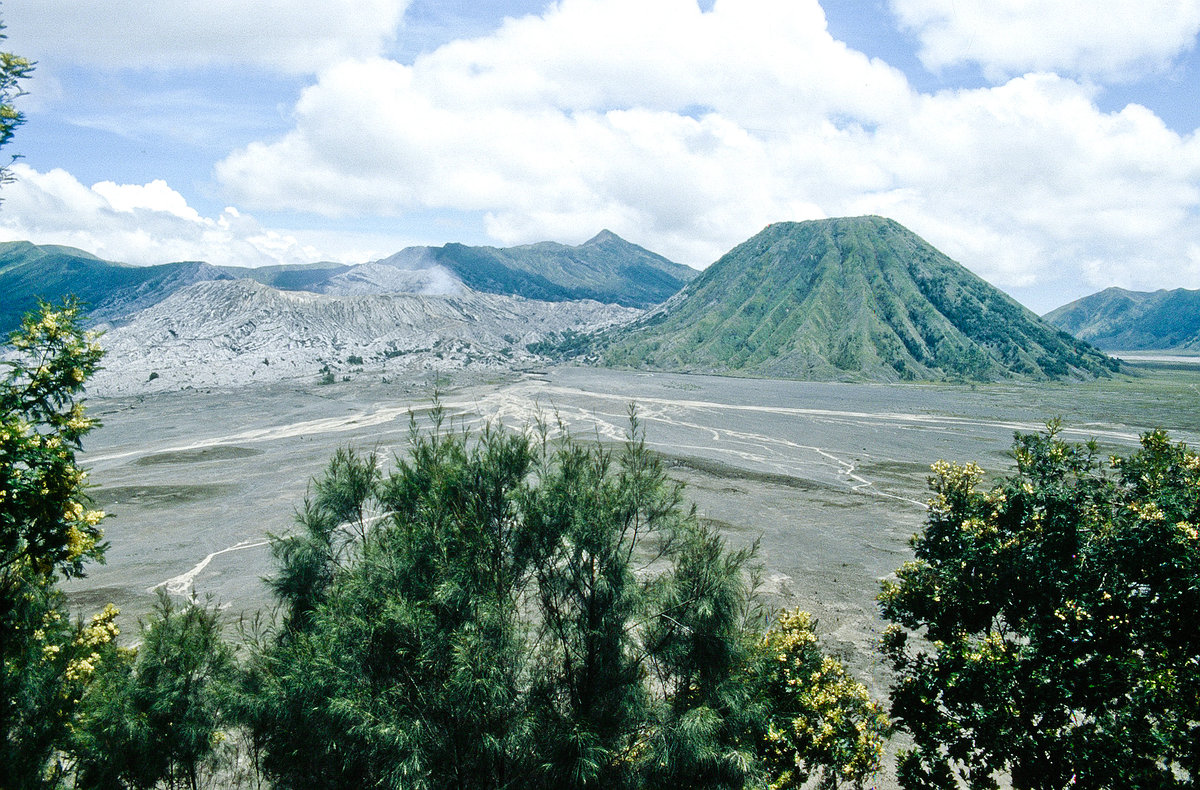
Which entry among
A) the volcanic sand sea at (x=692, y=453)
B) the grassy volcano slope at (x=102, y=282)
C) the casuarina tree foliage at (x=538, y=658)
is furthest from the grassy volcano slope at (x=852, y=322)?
the grassy volcano slope at (x=102, y=282)

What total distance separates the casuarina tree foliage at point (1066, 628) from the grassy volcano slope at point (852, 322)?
372ft

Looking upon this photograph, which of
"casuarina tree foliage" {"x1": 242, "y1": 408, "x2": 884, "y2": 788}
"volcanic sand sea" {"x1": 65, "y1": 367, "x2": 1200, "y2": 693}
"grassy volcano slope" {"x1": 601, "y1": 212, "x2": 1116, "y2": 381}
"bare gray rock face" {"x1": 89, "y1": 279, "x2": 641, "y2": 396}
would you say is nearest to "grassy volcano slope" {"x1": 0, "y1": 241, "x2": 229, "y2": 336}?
"bare gray rock face" {"x1": 89, "y1": 279, "x2": 641, "y2": 396}

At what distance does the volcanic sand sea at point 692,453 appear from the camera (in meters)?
27.0

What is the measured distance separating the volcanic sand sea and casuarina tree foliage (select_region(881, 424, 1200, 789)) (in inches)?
369

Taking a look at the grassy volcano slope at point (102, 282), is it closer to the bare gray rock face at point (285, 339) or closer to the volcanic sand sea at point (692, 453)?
the bare gray rock face at point (285, 339)

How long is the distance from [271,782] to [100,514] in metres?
7.97

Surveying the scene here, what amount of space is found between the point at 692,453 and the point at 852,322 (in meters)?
101

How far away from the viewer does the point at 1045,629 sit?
8969mm

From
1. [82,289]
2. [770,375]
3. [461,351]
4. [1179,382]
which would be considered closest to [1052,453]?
[770,375]

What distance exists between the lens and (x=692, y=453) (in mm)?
51125

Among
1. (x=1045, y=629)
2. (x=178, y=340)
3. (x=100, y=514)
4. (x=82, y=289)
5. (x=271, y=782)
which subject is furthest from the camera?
(x=82, y=289)

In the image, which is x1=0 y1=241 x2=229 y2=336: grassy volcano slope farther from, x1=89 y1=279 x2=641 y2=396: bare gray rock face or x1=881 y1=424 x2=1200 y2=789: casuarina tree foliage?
x1=881 y1=424 x2=1200 y2=789: casuarina tree foliage

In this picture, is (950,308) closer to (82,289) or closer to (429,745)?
(429,745)

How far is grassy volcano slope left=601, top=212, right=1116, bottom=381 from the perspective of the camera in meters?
124
